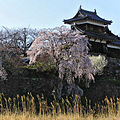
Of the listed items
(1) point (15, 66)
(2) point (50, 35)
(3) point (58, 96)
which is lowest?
(3) point (58, 96)

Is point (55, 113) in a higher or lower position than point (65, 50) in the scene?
lower

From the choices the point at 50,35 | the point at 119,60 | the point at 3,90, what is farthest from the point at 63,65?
the point at 119,60

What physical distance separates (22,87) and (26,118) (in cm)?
874

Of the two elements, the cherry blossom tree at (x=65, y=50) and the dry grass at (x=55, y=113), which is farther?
the cherry blossom tree at (x=65, y=50)

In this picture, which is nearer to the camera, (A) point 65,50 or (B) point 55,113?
(B) point 55,113

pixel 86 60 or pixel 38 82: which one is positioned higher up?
pixel 86 60

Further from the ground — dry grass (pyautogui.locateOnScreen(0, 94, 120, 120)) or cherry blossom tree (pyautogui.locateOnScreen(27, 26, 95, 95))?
cherry blossom tree (pyautogui.locateOnScreen(27, 26, 95, 95))

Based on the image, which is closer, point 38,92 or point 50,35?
point 50,35

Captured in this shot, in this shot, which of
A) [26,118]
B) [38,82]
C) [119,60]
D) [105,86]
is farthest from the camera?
[119,60]

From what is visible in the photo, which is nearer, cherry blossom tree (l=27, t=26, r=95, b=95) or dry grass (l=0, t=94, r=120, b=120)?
dry grass (l=0, t=94, r=120, b=120)

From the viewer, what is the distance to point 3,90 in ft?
42.8

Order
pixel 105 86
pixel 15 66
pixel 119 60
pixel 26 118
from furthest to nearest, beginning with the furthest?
pixel 119 60 → pixel 105 86 → pixel 15 66 → pixel 26 118

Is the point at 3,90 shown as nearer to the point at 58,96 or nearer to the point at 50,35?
the point at 58,96

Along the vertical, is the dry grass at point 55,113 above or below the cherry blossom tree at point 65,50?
below
